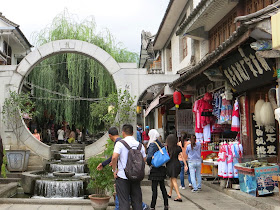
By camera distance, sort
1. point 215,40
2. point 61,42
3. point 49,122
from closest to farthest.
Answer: point 215,40 < point 61,42 < point 49,122

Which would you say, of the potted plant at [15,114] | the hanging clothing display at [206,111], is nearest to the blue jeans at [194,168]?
the hanging clothing display at [206,111]

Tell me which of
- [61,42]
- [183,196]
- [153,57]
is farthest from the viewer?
[153,57]

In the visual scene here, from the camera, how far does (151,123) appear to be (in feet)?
86.8

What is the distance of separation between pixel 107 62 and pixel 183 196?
7.41 meters

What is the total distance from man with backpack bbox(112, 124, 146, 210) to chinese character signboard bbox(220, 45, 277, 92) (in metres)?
3.46

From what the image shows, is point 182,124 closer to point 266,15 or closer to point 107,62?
point 107,62

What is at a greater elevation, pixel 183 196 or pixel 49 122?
pixel 49 122

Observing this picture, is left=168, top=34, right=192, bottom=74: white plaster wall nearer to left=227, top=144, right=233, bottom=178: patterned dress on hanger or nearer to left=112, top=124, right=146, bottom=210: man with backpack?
left=227, top=144, right=233, bottom=178: patterned dress on hanger

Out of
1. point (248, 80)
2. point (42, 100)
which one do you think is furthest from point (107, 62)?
point (248, 80)

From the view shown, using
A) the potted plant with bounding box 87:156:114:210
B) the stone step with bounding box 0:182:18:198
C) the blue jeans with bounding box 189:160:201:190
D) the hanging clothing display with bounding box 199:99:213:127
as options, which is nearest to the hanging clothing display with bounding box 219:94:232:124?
the hanging clothing display with bounding box 199:99:213:127

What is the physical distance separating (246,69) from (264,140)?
1.92 metres

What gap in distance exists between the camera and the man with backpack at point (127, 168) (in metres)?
5.43

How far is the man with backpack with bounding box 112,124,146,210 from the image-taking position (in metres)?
5.43

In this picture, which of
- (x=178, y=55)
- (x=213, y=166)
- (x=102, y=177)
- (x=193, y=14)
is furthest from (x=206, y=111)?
(x=178, y=55)
